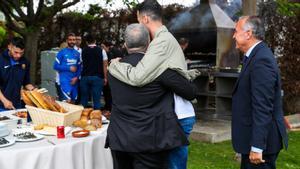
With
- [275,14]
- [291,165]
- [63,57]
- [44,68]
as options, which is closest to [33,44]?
[44,68]

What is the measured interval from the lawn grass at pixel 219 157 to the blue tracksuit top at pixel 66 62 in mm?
2609

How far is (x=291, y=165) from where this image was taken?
6070 mm

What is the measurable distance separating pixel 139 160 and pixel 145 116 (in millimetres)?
328

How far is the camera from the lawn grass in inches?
237

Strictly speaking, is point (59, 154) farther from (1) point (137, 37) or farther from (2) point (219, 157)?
(2) point (219, 157)

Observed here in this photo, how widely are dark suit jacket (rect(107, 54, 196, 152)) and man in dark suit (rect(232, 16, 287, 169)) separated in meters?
0.45

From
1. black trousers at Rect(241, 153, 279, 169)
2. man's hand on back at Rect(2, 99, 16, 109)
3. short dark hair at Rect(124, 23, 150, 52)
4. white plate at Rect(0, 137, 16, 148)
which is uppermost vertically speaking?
short dark hair at Rect(124, 23, 150, 52)

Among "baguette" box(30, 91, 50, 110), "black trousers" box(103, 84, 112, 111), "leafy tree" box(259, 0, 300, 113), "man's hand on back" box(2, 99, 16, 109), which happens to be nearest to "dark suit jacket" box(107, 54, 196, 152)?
"baguette" box(30, 91, 50, 110)

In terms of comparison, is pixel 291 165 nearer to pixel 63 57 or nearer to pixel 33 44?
pixel 63 57

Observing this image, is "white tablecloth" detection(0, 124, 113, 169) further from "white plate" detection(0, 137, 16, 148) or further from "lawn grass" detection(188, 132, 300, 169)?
"lawn grass" detection(188, 132, 300, 169)

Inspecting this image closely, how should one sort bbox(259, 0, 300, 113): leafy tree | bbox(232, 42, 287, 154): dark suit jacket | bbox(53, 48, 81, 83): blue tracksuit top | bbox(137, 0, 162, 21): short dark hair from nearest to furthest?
bbox(232, 42, 287, 154): dark suit jacket
bbox(137, 0, 162, 21): short dark hair
bbox(53, 48, 81, 83): blue tracksuit top
bbox(259, 0, 300, 113): leafy tree

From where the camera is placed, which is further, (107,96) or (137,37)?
(107,96)

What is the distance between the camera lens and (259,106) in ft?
10.3

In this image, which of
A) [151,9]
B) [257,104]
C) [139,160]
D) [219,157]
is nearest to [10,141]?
[139,160]
